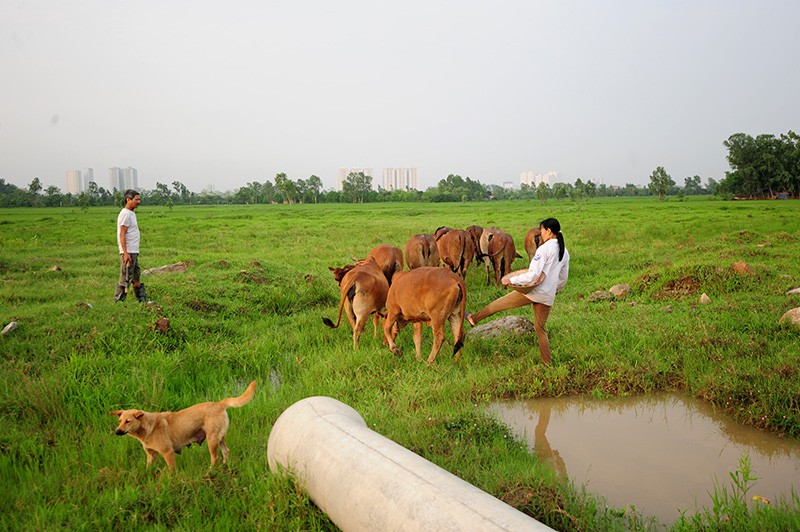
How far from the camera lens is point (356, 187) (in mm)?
82812

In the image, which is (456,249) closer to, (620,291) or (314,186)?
(620,291)

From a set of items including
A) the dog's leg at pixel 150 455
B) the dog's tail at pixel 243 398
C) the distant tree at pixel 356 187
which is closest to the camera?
the dog's tail at pixel 243 398

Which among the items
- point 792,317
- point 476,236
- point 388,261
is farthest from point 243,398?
point 476,236

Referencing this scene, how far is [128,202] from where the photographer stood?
828 centimetres

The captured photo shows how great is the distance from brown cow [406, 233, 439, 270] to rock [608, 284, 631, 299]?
332cm

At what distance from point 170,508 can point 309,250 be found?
14.0 meters

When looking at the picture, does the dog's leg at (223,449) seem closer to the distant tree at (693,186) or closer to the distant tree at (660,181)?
the distant tree at (660,181)

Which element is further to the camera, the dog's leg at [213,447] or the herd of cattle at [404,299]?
the herd of cattle at [404,299]

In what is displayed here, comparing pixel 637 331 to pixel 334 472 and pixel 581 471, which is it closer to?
pixel 581 471

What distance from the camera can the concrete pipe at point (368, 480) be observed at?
8.15ft

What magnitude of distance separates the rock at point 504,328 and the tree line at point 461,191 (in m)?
16.5

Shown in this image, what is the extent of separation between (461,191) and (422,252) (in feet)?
247

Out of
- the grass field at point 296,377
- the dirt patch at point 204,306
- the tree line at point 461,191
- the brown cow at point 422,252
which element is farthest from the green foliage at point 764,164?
the dirt patch at point 204,306

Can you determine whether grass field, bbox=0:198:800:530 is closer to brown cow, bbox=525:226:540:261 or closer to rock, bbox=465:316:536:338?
rock, bbox=465:316:536:338
